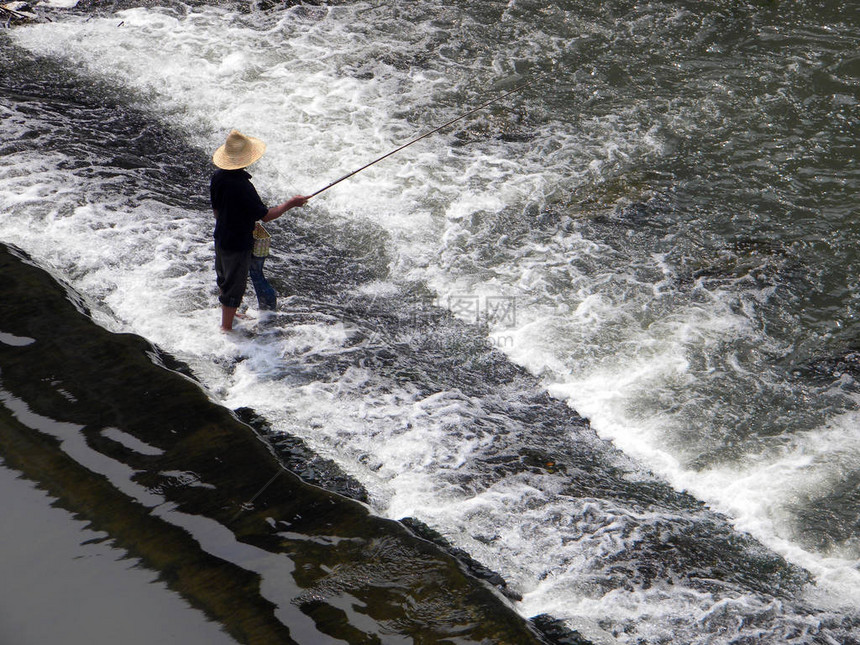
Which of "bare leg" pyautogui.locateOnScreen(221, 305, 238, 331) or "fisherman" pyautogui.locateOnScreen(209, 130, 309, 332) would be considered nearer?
"fisherman" pyautogui.locateOnScreen(209, 130, 309, 332)

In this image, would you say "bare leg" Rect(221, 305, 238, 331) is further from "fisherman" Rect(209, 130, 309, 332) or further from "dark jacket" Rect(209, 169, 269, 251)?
"dark jacket" Rect(209, 169, 269, 251)

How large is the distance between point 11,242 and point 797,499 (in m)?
6.46

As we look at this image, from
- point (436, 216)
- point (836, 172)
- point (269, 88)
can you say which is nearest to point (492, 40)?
point (269, 88)

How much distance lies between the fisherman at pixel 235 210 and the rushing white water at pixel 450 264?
0.51 meters

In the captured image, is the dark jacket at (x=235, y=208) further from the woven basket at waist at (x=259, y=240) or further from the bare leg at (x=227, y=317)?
the bare leg at (x=227, y=317)

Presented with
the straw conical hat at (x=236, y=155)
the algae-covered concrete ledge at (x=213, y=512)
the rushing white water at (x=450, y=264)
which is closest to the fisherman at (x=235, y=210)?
the straw conical hat at (x=236, y=155)

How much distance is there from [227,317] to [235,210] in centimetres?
91

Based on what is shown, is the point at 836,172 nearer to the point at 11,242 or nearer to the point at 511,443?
the point at 511,443

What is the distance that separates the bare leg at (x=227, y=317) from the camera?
6336 millimetres

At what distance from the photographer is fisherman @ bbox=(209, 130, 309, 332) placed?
579cm

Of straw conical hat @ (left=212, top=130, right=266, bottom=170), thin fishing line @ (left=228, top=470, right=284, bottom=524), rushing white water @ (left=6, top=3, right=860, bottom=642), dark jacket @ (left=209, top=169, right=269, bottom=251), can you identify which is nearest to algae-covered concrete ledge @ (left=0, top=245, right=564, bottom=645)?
thin fishing line @ (left=228, top=470, right=284, bottom=524)

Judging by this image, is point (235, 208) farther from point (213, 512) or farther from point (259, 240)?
point (213, 512)

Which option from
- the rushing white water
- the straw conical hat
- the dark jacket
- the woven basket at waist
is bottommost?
the rushing white water

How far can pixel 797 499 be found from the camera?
5.35 meters
